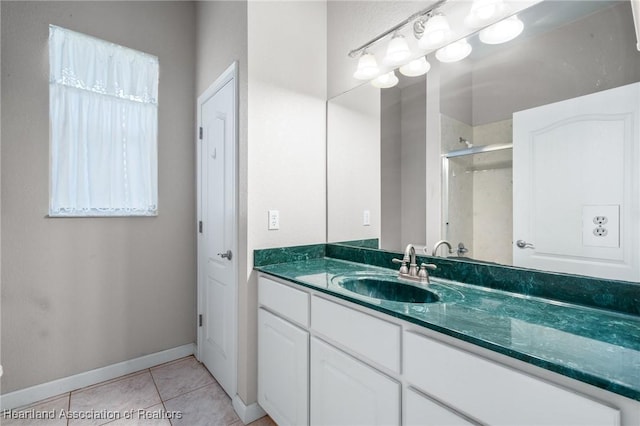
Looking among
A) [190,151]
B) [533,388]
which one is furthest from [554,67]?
[190,151]

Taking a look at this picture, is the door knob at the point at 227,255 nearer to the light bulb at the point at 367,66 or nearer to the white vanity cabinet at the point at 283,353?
the white vanity cabinet at the point at 283,353

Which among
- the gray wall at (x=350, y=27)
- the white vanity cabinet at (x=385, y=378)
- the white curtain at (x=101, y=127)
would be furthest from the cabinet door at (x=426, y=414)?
the white curtain at (x=101, y=127)

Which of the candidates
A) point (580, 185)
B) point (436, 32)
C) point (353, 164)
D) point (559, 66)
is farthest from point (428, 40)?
point (580, 185)

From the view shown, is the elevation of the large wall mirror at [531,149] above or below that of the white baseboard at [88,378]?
above

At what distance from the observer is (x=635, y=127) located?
906mm

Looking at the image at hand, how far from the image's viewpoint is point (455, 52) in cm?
138

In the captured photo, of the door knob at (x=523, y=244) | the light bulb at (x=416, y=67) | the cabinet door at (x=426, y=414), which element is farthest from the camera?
the light bulb at (x=416, y=67)

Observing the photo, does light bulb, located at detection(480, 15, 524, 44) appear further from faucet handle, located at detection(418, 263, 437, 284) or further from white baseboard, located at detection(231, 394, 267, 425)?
white baseboard, located at detection(231, 394, 267, 425)

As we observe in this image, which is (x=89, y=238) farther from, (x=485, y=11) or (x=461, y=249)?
(x=485, y=11)

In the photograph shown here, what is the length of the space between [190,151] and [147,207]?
59 centimetres

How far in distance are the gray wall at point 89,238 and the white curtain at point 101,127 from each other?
0.06m

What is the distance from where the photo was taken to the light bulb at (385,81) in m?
1.69

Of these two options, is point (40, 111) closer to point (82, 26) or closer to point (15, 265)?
point (82, 26)

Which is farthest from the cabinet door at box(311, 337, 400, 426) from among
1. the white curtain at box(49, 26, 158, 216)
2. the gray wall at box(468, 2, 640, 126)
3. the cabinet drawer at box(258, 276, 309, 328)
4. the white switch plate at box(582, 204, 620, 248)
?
the white curtain at box(49, 26, 158, 216)
